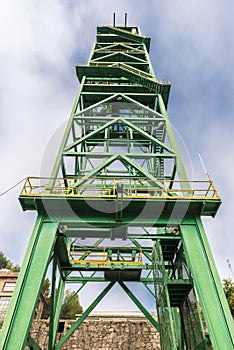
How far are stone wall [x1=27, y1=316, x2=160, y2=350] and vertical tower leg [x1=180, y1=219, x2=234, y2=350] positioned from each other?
36.9 ft

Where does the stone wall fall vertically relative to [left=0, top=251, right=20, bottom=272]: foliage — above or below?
below

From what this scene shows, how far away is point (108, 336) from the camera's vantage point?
16500 mm

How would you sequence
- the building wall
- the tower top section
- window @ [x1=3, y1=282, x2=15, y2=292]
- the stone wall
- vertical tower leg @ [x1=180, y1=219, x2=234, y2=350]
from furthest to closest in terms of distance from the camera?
window @ [x1=3, y1=282, x2=15, y2=292] < the building wall < the tower top section < the stone wall < vertical tower leg @ [x1=180, y1=219, x2=234, y2=350]

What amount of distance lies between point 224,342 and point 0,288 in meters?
22.4

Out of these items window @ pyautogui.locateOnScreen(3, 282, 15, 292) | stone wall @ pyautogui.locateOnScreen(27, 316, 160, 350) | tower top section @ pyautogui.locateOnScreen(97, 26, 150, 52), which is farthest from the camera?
window @ pyautogui.locateOnScreen(3, 282, 15, 292)

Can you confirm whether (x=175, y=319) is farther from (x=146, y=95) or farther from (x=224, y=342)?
(x=146, y=95)

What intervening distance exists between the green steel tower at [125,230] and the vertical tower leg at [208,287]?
20mm

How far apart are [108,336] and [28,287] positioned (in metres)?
12.0

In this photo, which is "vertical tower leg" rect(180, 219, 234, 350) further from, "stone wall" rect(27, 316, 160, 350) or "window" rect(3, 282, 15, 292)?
"window" rect(3, 282, 15, 292)

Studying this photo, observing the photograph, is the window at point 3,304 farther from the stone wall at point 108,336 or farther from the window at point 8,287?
the stone wall at point 108,336

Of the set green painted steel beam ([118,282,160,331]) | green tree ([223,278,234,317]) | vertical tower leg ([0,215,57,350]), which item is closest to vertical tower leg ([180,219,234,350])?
vertical tower leg ([0,215,57,350])

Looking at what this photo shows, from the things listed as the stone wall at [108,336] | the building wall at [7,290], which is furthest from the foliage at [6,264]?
the stone wall at [108,336]

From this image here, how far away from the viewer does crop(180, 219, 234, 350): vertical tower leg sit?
19.5 ft

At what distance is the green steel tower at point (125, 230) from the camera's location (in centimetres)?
658
